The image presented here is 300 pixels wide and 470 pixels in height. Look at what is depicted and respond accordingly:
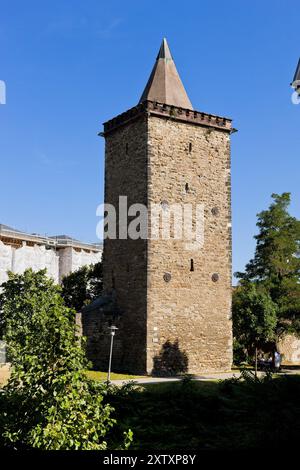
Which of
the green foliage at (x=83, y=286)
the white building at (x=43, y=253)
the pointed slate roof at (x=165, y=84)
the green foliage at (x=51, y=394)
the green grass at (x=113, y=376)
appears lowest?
the green grass at (x=113, y=376)

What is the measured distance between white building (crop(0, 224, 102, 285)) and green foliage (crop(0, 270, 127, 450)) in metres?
59.7

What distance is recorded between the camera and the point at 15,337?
25.2 feet

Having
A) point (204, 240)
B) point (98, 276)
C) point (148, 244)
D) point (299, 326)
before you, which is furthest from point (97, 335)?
point (98, 276)

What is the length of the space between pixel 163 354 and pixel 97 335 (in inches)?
135

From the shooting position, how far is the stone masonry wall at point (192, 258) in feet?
78.5

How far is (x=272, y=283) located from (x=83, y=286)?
16.0m

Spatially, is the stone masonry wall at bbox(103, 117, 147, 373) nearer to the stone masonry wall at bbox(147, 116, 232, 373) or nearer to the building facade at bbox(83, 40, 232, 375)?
the building facade at bbox(83, 40, 232, 375)

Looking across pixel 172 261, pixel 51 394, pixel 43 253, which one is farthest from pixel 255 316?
pixel 43 253

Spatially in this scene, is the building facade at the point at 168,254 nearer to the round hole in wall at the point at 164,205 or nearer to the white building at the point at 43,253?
the round hole in wall at the point at 164,205

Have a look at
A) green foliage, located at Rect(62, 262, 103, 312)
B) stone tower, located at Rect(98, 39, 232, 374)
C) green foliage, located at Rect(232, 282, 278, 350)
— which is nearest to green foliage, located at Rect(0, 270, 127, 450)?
stone tower, located at Rect(98, 39, 232, 374)

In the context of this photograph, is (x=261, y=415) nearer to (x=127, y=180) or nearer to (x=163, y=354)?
(x=163, y=354)

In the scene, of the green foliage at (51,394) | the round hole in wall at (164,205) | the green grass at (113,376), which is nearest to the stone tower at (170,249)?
the round hole in wall at (164,205)

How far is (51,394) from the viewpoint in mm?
6910

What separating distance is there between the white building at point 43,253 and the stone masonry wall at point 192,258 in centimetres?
4422
